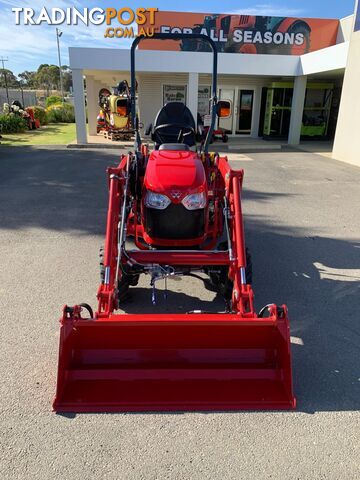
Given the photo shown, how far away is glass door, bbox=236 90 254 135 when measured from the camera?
1955 centimetres

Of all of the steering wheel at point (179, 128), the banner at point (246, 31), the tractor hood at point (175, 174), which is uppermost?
the banner at point (246, 31)

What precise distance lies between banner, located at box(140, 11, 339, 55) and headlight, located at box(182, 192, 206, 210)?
16184 mm

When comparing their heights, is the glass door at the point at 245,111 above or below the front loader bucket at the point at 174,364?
above

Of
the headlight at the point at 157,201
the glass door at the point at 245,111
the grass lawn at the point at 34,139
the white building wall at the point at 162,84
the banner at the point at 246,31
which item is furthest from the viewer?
the glass door at the point at 245,111

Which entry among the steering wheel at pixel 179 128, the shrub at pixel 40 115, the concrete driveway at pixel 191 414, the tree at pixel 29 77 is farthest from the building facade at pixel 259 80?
the tree at pixel 29 77

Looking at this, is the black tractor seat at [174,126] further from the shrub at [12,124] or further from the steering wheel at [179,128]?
the shrub at [12,124]

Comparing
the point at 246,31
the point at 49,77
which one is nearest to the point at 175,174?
the point at 246,31

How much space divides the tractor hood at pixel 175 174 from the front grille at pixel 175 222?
175 millimetres

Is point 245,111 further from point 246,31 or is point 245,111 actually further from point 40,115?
point 40,115

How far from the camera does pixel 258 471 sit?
2160 mm

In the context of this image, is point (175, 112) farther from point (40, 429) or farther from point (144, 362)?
point (40, 429)

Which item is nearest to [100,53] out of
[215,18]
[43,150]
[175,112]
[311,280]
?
[43,150]

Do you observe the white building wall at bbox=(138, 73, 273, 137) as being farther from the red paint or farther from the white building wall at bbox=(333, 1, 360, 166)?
the red paint

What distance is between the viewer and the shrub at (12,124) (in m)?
19.6
